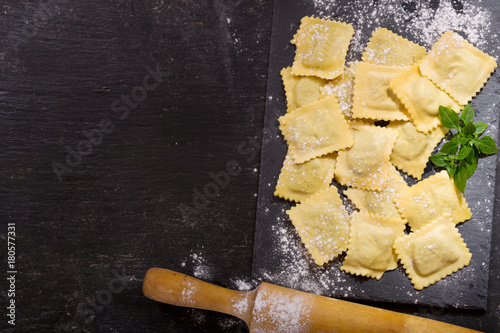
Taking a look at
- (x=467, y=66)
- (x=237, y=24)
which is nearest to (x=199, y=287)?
(x=237, y=24)

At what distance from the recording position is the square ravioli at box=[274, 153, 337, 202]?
2596 mm

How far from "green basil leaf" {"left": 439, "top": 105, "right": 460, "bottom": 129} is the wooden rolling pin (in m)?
1.16

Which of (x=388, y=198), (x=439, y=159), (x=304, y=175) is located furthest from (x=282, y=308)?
(x=439, y=159)

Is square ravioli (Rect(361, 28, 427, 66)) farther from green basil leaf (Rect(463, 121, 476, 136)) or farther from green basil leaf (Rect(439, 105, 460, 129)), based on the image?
green basil leaf (Rect(463, 121, 476, 136))

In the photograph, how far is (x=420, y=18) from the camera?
263cm

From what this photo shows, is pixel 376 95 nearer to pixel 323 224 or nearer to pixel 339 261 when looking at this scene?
pixel 323 224

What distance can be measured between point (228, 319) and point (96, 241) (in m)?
1.00

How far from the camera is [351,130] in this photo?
2588mm
